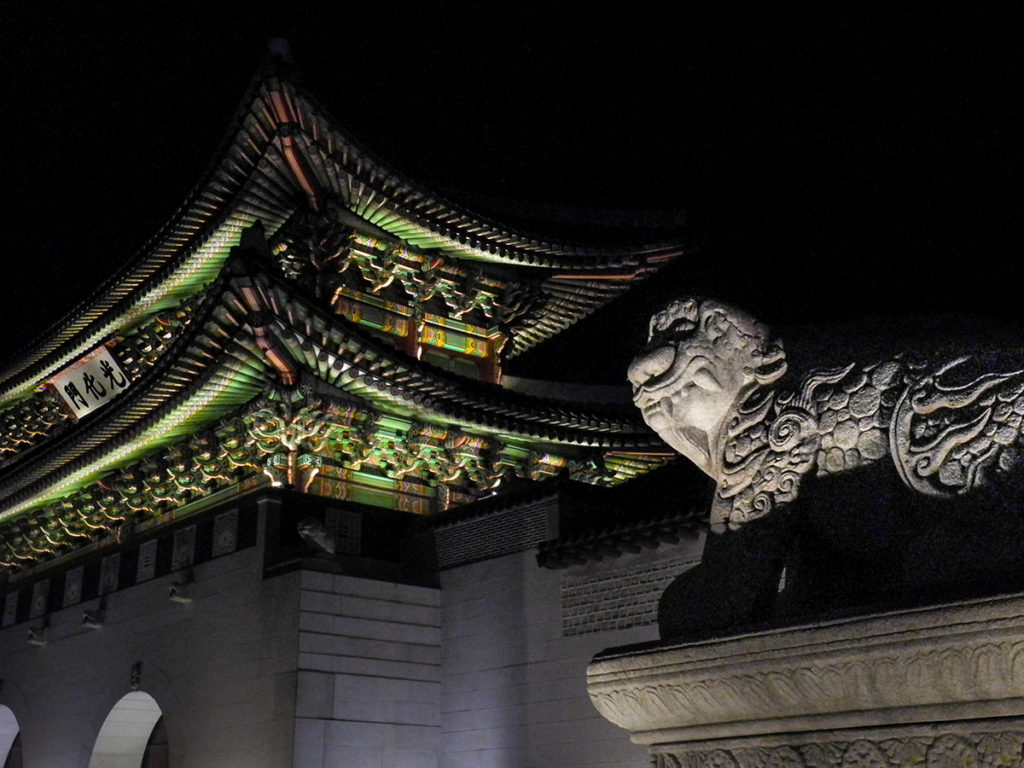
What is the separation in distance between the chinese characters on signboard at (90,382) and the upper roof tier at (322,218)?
0.25m

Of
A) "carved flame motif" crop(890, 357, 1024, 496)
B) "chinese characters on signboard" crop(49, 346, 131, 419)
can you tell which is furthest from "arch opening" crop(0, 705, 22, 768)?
"carved flame motif" crop(890, 357, 1024, 496)

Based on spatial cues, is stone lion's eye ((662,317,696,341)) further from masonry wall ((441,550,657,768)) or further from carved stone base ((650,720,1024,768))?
masonry wall ((441,550,657,768))

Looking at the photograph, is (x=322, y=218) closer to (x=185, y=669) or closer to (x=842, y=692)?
(x=185, y=669)

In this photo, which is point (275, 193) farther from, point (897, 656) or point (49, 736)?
point (897, 656)

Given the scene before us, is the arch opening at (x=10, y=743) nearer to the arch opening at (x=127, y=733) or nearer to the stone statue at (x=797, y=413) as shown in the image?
the arch opening at (x=127, y=733)

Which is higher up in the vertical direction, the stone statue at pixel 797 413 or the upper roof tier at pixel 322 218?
the upper roof tier at pixel 322 218

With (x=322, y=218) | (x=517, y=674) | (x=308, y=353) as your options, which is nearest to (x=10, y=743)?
(x=308, y=353)

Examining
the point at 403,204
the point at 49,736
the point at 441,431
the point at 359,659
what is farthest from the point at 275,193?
the point at 49,736

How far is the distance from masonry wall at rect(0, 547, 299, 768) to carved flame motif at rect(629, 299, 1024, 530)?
9514mm

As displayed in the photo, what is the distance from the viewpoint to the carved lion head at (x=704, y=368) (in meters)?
Result: 2.86

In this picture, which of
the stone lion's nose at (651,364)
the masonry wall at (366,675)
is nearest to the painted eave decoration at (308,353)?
the masonry wall at (366,675)

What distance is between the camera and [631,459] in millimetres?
16625

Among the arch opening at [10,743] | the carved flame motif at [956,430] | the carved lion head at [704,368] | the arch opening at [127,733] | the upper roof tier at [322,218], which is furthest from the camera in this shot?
the arch opening at [10,743]

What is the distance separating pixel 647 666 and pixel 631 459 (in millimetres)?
14147
